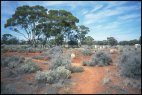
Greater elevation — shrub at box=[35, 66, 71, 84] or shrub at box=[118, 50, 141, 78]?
shrub at box=[118, 50, 141, 78]

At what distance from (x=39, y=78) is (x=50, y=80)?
67 cm

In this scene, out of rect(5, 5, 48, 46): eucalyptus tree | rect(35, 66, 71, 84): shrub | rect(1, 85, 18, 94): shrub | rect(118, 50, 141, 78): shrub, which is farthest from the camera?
rect(5, 5, 48, 46): eucalyptus tree

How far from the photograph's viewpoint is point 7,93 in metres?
9.33

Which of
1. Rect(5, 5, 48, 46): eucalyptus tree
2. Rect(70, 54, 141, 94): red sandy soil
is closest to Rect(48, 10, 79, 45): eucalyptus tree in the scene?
Rect(5, 5, 48, 46): eucalyptus tree

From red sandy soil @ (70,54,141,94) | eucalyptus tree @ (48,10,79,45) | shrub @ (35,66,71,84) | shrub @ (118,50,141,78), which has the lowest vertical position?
red sandy soil @ (70,54,141,94)

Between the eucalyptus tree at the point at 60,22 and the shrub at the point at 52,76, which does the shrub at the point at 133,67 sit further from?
the eucalyptus tree at the point at 60,22

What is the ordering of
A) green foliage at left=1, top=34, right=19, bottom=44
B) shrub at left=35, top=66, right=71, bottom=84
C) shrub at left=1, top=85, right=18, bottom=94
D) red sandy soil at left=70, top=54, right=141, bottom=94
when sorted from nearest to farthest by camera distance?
1. shrub at left=1, top=85, right=18, bottom=94
2. red sandy soil at left=70, top=54, right=141, bottom=94
3. shrub at left=35, top=66, right=71, bottom=84
4. green foliage at left=1, top=34, right=19, bottom=44

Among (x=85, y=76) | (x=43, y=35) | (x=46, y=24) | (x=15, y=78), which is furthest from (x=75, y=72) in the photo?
(x=43, y=35)

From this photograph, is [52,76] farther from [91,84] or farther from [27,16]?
[27,16]

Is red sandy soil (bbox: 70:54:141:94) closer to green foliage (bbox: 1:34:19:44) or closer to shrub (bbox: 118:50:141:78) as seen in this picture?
shrub (bbox: 118:50:141:78)

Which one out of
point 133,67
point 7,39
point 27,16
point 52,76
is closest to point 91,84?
point 52,76

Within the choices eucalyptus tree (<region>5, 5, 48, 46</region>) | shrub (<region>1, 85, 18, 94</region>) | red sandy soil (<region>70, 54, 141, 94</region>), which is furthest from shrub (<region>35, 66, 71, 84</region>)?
eucalyptus tree (<region>5, 5, 48, 46</region>)

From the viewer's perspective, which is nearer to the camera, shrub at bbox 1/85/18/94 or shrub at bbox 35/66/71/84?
shrub at bbox 1/85/18/94

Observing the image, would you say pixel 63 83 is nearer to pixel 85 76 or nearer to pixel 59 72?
pixel 59 72
